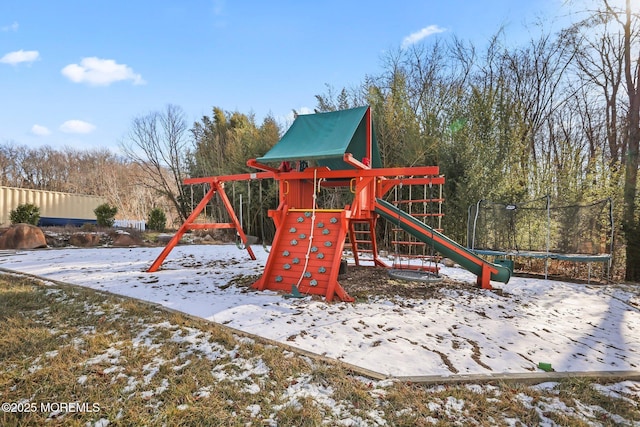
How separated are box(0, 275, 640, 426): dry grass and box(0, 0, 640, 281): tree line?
420 centimetres

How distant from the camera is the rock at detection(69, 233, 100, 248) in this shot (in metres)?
9.99

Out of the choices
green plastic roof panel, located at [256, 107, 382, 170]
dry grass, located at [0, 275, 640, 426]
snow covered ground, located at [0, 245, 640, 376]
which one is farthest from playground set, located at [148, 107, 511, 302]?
dry grass, located at [0, 275, 640, 426]

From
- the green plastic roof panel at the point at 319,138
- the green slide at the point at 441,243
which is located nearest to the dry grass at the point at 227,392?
the green plastic roof panel at the point at 319,138

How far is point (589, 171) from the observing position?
Result: 25.6 feet

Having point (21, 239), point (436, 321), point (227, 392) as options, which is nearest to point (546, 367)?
point (436, 321)

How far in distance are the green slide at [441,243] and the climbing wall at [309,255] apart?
0.91 meters

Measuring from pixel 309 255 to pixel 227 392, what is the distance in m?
2.54

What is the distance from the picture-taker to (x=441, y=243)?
16.0 feet

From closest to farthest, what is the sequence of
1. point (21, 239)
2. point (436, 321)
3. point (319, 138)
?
point (436, 321) < point (319, 138) < point (21, 239)

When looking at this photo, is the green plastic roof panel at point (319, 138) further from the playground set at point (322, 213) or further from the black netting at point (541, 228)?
the black netting at point (541, 228)

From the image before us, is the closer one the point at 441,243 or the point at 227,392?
the point at 227,392

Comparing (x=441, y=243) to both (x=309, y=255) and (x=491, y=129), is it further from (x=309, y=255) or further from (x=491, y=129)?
(x=491, y=129)

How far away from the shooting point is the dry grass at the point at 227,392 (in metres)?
1.86

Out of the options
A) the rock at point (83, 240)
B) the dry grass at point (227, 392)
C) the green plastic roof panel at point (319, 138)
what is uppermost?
the green plastic roof panel at point (319, 138)
